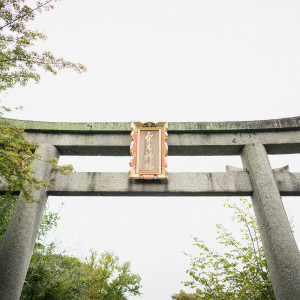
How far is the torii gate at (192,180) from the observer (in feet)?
16.4

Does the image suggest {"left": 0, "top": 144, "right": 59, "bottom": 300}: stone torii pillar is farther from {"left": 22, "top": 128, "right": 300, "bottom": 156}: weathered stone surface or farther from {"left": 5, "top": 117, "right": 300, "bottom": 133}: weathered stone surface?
{"left": 5, "top": 117, "right": 300, "bottom": 133}: weathered stone surface

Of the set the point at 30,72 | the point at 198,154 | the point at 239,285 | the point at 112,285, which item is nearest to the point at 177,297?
the point at 112,285

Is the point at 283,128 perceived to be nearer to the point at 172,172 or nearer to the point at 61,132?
the point at 172,172

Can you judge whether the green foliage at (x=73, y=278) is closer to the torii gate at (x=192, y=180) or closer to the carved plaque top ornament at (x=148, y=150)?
the torii gate at (x=192, y=180)

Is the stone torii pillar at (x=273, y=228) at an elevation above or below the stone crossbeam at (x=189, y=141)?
below

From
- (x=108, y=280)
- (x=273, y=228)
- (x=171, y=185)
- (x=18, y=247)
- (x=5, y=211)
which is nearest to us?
(x=18, y=247)

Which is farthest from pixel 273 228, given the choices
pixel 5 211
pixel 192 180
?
pixel 5 211

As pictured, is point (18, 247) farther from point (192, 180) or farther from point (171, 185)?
point (192, 180)

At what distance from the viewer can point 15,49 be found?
4316 millimetres

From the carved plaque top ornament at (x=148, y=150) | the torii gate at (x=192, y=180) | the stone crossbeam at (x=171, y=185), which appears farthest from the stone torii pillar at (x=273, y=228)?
the carved plaque top ornament at (x=148, y=150)

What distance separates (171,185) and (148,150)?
112cm

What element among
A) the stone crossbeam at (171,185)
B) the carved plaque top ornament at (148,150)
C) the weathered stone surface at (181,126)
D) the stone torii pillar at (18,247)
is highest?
the weathered stone surface at (181,126)

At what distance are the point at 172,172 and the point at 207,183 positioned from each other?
3.17 ft

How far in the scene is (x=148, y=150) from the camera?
6.30 meters
